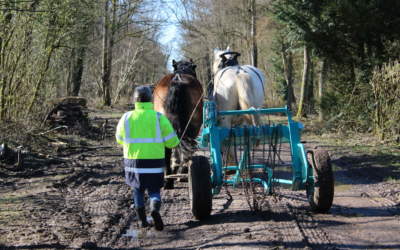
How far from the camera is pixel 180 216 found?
21.6 ft

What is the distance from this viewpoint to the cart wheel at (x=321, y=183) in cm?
616

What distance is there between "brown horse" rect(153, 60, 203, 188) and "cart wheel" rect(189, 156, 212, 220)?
1841mm

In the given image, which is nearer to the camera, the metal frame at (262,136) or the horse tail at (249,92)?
the metal frame at (262,136)

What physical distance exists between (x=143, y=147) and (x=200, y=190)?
0.81 meters

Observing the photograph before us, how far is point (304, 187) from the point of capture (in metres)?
6.50

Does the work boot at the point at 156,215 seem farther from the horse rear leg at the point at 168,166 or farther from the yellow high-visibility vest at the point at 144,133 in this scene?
the horse rear leg at the point at 168,166

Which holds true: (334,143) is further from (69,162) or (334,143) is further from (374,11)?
(69,162)

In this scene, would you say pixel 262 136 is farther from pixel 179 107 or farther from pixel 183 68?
pixel 183 68

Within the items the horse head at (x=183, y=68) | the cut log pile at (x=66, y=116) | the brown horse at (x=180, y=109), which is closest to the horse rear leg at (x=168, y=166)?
the brown horse at (x=180, y=109)

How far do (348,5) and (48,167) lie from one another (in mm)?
10267

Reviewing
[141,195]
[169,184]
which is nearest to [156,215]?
[141,195]

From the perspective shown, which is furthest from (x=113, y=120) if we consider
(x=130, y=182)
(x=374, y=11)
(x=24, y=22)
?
(x=130, y=182)

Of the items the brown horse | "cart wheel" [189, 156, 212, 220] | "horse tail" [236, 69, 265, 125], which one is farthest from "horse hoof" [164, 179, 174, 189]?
"cart wheel" [189, 156, 212, 220]

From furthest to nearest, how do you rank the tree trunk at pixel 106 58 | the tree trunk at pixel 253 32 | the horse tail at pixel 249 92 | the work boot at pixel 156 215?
the tree trunk at pixel 106 58, the tree trunk at pixel 253 32, the horse tail at pixel 249 92, the work boot at pixel 156 215
